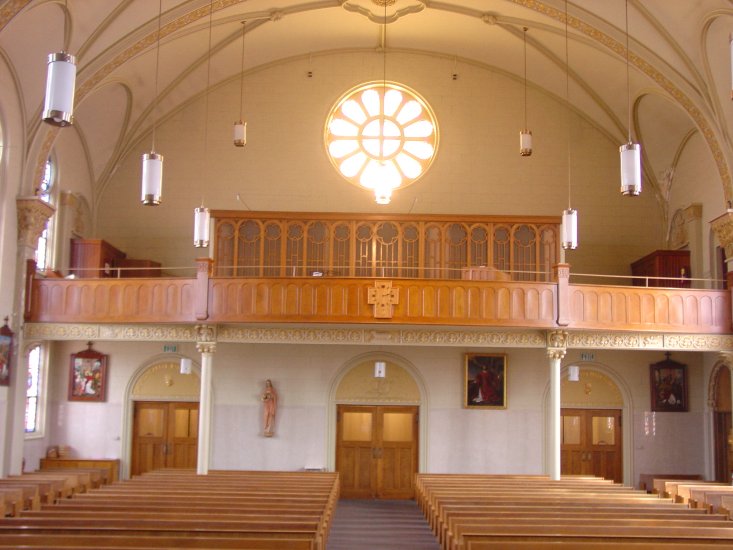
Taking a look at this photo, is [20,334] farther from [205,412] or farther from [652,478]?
[652,478]

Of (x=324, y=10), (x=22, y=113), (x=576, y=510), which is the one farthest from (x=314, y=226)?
(x=576, y=510)

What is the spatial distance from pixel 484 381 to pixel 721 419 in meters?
5.76

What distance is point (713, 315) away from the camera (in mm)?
19156

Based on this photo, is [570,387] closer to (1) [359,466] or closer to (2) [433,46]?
(1) [359,466]

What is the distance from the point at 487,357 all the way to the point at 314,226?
556cm

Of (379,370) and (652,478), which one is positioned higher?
(379,370)

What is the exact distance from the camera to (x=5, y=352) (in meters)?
18.5

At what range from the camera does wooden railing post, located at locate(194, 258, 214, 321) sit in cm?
1848

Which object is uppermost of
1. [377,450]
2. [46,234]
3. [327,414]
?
[46,234]

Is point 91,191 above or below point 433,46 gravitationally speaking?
below

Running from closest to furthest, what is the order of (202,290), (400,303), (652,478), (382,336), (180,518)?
(180,518), (400,303), (202,290), (382,336), (652,478)

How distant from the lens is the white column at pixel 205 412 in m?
18.9

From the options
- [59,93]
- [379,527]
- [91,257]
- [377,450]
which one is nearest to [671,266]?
[377,450]

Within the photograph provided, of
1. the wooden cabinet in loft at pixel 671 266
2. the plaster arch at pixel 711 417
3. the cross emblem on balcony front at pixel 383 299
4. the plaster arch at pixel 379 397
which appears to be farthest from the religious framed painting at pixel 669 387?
the cross emblem on balcony front at pixel 383 299
